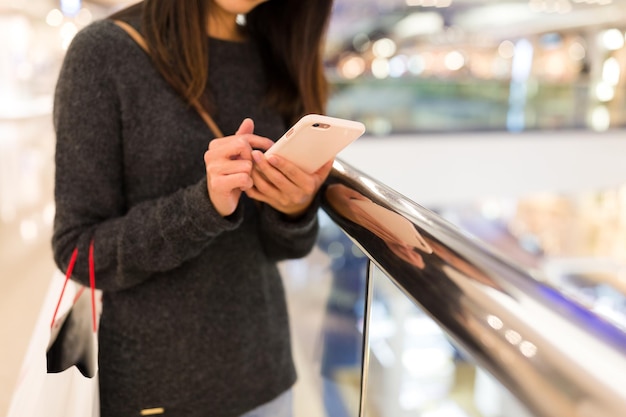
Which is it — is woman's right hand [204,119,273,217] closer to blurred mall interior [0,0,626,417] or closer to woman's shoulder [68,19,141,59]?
woman's shoulder [68,19,141,59]

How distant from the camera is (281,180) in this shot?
2.09ft

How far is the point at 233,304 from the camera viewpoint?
80cm

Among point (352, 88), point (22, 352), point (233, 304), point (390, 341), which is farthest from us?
point (352, 88)

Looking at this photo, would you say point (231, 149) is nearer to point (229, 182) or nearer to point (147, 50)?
point (229, 182)

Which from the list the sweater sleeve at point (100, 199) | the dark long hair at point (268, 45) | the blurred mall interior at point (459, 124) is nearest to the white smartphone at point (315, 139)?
the sweater sleeve at point (100, 199)

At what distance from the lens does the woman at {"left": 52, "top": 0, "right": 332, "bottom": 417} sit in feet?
2.19

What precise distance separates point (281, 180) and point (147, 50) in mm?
290

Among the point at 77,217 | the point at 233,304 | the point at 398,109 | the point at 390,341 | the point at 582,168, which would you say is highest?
the point at 77,217

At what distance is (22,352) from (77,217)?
5.29 ft

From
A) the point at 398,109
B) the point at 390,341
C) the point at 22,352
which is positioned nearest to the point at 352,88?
the point at 398,109

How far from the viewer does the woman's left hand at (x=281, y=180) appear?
61 centimetres

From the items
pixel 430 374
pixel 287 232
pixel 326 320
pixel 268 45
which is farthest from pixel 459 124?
pixel 287 232

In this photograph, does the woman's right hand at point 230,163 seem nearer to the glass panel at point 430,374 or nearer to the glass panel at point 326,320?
the glass panel at point 326,320

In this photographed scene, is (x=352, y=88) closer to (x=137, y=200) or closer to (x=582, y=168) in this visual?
(x=582, y=168)
